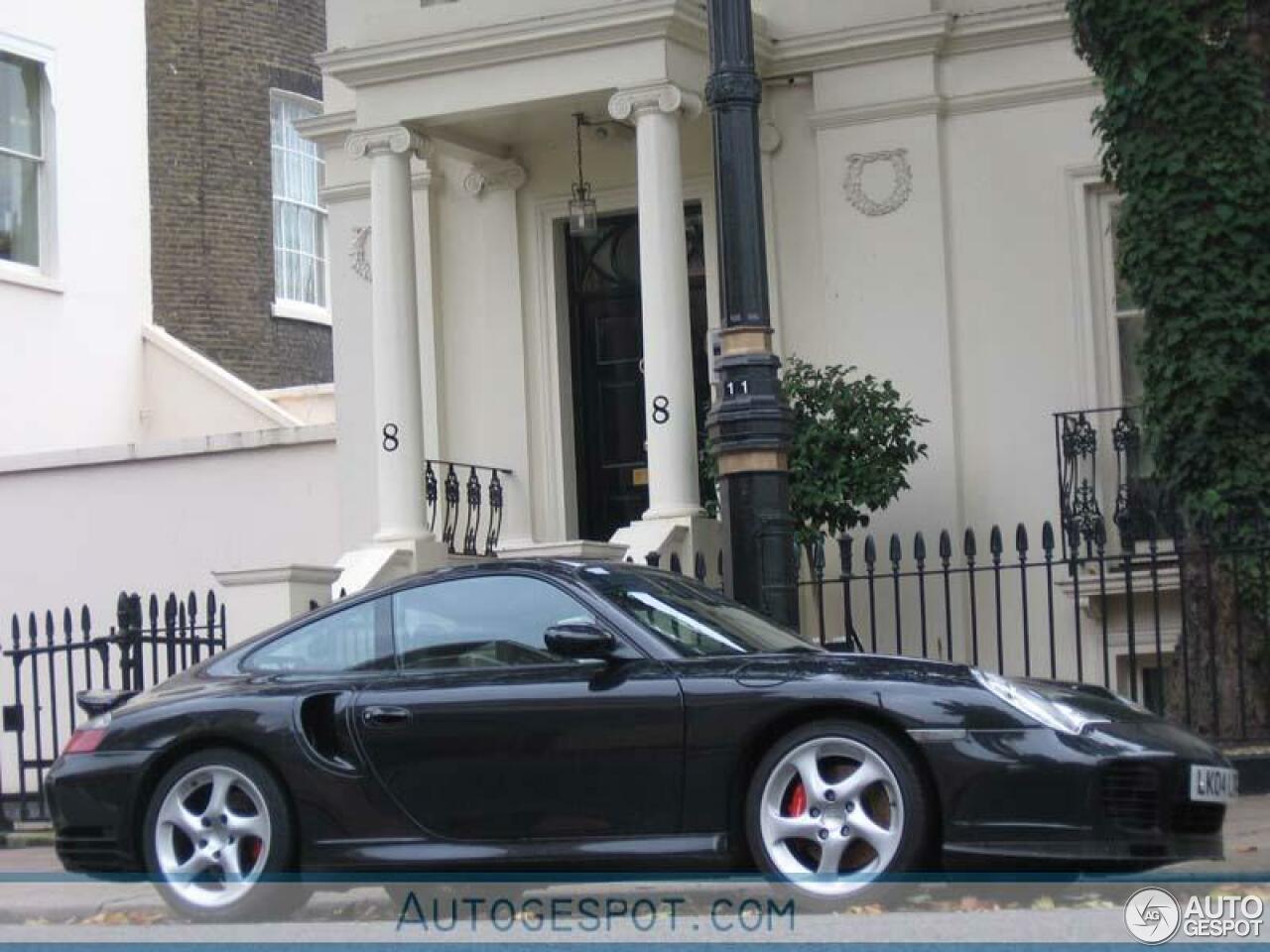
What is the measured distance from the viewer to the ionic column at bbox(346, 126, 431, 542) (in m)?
16.3

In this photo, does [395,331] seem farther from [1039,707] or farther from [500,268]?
[1039,707]

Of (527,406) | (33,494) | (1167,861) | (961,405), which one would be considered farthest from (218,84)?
(1167,861)

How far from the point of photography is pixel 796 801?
797 centimetres

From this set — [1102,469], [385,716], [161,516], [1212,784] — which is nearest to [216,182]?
[161,516]

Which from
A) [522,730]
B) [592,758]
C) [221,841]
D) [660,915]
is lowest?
[660,915]

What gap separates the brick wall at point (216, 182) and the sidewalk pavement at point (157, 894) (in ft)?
46.6

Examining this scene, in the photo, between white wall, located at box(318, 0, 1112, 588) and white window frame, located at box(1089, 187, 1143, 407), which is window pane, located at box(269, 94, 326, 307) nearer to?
white wall, located at box(318, 0, 1112, 588)

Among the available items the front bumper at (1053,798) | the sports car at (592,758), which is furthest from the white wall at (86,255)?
the front bumper at (1053,798)

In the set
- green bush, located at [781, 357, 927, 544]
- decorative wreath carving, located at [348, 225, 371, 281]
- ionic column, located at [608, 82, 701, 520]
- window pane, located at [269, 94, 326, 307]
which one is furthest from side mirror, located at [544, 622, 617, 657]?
window pane, located at [269, 94, 326, 307]

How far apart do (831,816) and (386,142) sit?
9511 mm

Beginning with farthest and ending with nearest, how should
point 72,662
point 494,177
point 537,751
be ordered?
point 494,177 → point 72,662 → point 537,751

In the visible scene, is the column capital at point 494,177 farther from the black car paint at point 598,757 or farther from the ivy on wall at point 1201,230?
the black car paint at point 598,757

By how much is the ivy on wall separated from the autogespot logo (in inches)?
199

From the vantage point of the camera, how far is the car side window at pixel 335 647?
349 inches
